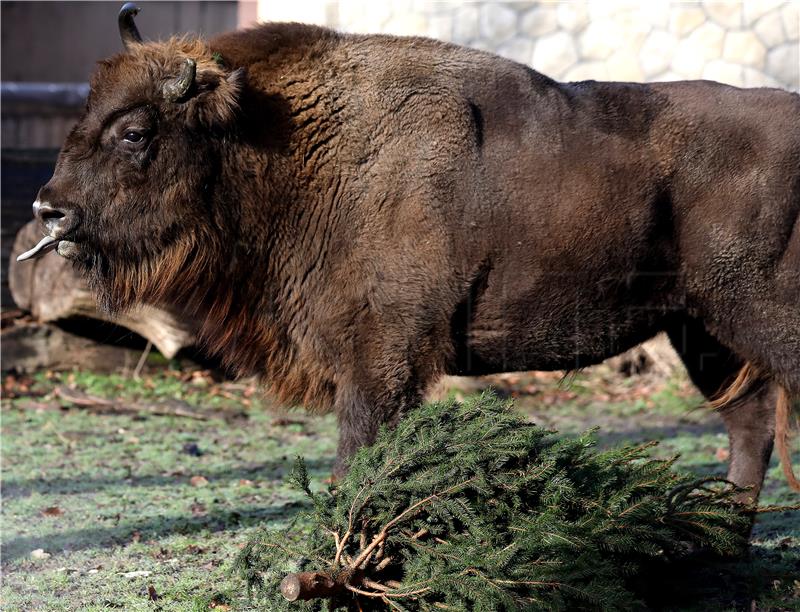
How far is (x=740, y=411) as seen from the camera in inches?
226

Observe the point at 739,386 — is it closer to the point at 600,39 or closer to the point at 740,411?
the point at 740,411

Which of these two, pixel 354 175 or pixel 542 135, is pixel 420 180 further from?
pixel 542 135

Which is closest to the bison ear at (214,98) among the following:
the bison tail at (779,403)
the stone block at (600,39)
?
the bison tail at (779,403)

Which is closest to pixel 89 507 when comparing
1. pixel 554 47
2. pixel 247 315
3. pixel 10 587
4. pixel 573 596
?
pixel 10 587

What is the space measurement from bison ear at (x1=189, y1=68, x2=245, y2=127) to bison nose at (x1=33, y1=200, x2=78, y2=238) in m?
0.75

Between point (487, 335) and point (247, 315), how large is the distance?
3.89 feet

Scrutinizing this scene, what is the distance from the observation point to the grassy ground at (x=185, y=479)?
4.86 m

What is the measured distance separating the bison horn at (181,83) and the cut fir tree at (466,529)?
1861mm

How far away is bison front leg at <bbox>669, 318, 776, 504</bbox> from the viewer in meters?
5.62

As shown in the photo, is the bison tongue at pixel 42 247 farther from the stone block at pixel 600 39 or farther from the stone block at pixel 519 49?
the stone block at pixel 600 39

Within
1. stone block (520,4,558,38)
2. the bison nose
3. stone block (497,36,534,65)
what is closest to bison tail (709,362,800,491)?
the bison nose

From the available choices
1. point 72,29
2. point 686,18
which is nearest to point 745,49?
point 686,18

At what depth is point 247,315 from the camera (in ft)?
16.8

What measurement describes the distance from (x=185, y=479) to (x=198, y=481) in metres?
0.13
